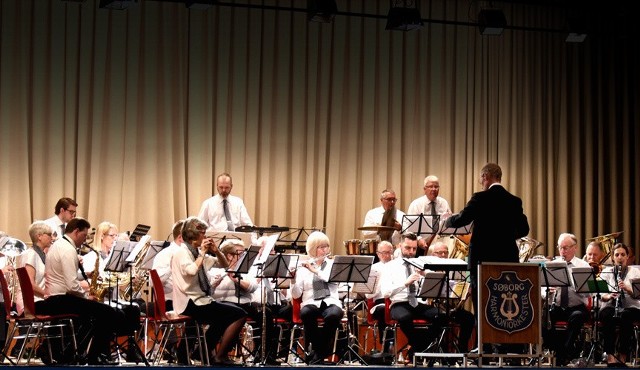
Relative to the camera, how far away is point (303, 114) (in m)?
14.2

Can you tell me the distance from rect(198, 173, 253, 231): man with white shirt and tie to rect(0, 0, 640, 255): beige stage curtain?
39.4 inches

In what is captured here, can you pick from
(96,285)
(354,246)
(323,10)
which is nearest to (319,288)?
(96,285)

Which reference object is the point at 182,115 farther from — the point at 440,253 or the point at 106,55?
the point at 440,253

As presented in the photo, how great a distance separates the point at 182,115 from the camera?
44.9 ft

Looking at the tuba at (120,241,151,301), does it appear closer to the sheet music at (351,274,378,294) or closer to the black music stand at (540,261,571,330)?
the sheet music at (351,274,378,294)

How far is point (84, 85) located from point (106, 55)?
0.49 m

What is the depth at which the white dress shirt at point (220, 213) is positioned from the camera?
41.5 feet

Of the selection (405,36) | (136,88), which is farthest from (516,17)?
(136,88)

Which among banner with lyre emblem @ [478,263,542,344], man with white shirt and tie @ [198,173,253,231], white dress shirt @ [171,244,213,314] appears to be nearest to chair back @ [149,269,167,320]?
white dress shirt @ [171,244,213,314]

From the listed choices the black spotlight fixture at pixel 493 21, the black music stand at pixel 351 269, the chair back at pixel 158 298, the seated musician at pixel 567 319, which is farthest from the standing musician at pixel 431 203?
the chair back at pixel 158 298

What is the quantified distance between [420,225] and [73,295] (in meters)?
3.97

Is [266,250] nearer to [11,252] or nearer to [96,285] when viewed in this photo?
[96,285]

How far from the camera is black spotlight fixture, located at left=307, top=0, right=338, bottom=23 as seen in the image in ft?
39.9

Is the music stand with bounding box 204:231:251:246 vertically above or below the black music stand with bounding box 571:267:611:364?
above
